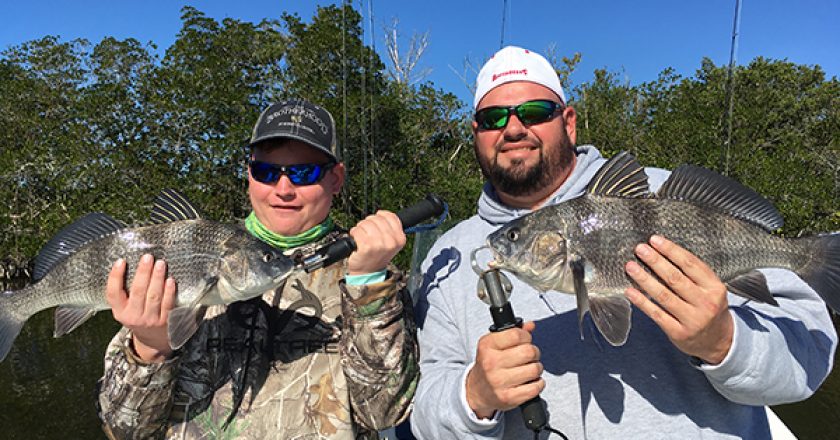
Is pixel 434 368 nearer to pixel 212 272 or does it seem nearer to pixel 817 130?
pixel 212 272

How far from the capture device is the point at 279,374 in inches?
102

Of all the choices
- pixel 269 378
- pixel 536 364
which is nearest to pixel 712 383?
pixel 536 364

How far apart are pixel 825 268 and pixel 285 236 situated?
226 cm

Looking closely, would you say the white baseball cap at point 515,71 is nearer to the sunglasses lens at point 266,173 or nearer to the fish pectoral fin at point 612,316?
the sunglasses lens at point 266,173

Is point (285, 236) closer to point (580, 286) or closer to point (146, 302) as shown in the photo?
point (146, 302)

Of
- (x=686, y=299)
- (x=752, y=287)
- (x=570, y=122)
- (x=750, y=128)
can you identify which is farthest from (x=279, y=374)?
(x=750, y=128)

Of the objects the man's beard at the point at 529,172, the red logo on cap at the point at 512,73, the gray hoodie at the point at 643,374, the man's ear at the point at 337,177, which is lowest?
the gray hoodie at the point at 643,374

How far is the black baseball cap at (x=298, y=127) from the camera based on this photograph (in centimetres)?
270

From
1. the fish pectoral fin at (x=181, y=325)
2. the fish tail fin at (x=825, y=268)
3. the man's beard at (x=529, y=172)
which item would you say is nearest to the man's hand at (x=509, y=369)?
the man's beard at (x=529, y=172)

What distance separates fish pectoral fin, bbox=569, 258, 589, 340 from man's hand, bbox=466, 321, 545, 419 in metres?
0.19

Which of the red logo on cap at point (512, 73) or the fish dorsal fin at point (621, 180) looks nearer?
the fish dorsal fin at point (621, 180)

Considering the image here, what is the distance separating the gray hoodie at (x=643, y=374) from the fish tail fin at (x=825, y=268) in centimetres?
16

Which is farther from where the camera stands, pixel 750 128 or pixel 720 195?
pixel 750 128

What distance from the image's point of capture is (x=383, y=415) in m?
2.45
